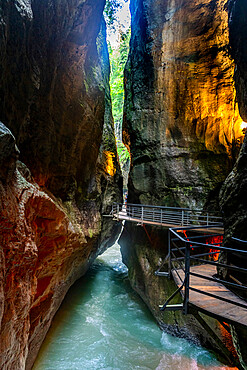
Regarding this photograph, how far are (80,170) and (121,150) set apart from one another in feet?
64.1

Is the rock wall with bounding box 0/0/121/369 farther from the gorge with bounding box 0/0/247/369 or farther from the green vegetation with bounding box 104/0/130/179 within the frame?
the green vegetation with bounding box 104/0/130/179

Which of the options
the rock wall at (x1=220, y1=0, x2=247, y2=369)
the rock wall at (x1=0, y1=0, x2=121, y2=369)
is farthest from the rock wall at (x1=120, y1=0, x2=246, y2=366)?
the rock wall at (x1=220, y1=0, x2=247, y2=369)

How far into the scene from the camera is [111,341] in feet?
24.3

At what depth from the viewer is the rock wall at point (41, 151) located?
3.48 meters

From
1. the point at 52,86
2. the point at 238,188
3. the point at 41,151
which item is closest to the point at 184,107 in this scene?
the point at 52,86

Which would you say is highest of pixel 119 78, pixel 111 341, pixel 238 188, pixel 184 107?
pixel 119 78

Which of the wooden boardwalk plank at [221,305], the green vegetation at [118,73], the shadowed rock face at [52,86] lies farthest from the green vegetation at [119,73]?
the wooden boardwalk plank at [221,305]

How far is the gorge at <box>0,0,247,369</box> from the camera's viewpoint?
12.5ft

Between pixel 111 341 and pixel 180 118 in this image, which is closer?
pixel 111 341

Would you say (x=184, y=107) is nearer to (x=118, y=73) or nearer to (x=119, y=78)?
(x=119, y=78)

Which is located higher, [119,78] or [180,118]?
[119,78]

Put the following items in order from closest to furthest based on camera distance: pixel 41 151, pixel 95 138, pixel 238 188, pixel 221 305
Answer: pixel 221 305 < pixel 238 188 < pixel 41 151 < pixel 95 138

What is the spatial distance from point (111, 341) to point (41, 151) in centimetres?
760

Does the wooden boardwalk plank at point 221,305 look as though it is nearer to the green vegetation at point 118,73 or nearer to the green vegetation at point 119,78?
the green vegetation at point 119,78
